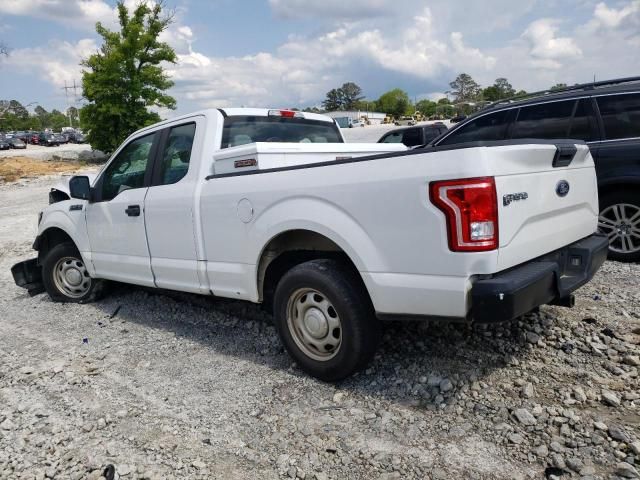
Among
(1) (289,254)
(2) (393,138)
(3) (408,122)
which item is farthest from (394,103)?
(1) (289,254)

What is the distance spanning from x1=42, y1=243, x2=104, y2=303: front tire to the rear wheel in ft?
18.5

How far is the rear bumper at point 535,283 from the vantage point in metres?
2.63

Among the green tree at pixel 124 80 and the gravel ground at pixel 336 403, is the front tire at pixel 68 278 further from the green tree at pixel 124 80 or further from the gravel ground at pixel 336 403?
the green tree at pixel 124 80

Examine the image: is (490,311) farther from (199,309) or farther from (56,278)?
(56,278)

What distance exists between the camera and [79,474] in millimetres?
2684

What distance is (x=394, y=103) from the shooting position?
146 m

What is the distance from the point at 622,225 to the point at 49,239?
6.47 meters

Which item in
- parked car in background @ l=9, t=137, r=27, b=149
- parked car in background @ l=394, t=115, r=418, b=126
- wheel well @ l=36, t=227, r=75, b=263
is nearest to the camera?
wheel well @ l=36, t=227, r=75, b=263

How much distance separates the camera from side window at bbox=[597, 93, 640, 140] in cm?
532

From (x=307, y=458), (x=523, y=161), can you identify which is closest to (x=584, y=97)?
(x=523, y=161)

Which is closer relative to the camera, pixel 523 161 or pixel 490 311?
pixel 490 311

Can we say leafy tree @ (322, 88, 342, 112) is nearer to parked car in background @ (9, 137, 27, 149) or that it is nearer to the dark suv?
parked car in background @ (9, 137, 27, 149)

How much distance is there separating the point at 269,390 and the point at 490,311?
1.62 metres

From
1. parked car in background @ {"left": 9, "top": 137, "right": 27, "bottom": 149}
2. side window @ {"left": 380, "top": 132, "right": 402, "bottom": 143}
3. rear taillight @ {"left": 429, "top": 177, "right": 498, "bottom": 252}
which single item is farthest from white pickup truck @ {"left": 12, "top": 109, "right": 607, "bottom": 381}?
parked car in background @ {"left": 9, "top": 137, "right": 27, "bottom": 149}
